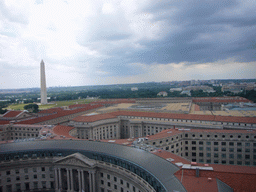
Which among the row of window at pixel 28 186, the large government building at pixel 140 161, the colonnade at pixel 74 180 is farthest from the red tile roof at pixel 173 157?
the row of window at pixel 28 186

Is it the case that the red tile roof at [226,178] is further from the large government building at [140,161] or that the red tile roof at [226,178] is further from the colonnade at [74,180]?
the colonnade at [74,180]

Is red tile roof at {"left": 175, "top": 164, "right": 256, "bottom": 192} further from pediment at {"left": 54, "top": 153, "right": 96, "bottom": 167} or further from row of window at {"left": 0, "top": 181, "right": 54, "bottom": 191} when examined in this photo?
row of window at {"left": 0, "top": 181, "right": 54, "bottom": 191}

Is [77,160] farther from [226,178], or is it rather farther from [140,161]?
[226,178]

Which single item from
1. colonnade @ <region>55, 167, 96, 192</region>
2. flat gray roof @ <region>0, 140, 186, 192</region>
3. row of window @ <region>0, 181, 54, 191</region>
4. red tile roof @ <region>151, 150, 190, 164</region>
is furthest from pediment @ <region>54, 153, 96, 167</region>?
red tile roof @ <region>151, 150, 190, 164</region>

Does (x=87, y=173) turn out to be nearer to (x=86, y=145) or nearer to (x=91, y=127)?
(x=86, y=145)

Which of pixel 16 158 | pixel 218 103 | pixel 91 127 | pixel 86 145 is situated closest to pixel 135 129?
pixel 91 127
